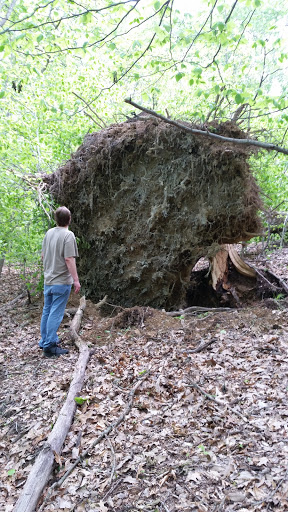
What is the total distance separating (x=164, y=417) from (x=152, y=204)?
16.5 feet

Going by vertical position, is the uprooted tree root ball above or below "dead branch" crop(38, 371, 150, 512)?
above

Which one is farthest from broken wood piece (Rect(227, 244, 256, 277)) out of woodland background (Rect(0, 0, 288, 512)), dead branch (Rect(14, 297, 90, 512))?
dead branch (Rect(14, 297, 90, 512))

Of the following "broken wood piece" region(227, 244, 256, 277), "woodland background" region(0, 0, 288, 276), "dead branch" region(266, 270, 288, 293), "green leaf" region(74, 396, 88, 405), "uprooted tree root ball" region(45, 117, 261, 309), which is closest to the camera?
"green leaf" region(74, 396, 88, 405)

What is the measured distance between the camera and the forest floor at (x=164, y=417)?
8.64 ft

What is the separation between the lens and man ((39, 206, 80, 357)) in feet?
17.3

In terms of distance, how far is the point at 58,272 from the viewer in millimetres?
5340

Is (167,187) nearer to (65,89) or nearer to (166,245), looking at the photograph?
(166,245)

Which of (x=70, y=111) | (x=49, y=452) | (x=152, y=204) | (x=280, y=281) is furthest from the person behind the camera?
(x=70, y=111)

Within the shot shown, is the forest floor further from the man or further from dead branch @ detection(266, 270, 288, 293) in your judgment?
dead branch @ detection(266, 270, 288, 293)

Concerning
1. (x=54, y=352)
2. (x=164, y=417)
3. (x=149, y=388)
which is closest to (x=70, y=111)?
(x=54, y=352)

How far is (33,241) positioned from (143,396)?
5.41 metres

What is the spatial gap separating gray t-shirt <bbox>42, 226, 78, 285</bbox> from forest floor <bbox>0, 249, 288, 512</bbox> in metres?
1.24

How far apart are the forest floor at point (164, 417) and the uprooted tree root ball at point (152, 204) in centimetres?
199

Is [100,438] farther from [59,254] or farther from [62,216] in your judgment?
[62,216]
